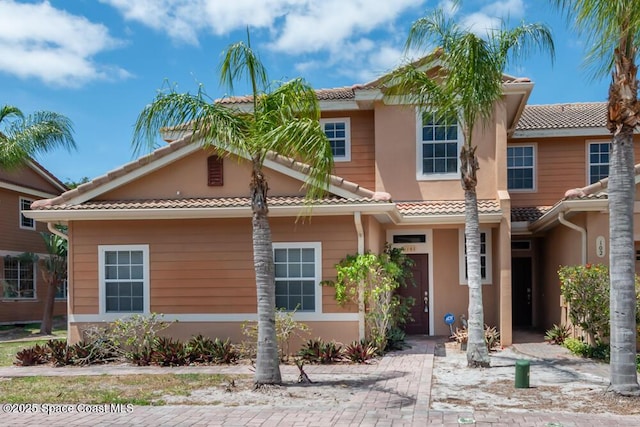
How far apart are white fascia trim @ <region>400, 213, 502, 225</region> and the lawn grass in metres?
5.87

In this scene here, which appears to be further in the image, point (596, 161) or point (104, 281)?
point (596, 161)

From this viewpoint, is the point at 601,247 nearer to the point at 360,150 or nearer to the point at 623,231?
the point at 623,231

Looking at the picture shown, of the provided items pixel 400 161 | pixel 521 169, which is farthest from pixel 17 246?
pixel 521 169

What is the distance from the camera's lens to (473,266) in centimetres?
1088

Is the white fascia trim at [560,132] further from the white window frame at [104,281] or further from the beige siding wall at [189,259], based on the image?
the white window frame at [104,281]

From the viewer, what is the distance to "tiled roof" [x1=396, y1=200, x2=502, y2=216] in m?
13.3

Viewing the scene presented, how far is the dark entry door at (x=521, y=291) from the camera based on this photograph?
17203 mm

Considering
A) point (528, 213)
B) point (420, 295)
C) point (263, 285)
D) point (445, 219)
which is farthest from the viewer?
point (528, 213)

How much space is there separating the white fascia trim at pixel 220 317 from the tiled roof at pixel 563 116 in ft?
28.9

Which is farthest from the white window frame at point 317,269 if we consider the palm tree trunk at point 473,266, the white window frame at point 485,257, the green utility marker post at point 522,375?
the white window frame at point 485,257

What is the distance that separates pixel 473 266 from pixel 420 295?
4401mm

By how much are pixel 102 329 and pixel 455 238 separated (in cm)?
870

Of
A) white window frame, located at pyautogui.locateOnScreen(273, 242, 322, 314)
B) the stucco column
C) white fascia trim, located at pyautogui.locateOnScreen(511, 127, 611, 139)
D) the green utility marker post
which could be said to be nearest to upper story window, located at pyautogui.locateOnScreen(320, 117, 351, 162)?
white window frame, located at pyautogui.locateOnScreen(273, 242, 322, 314)

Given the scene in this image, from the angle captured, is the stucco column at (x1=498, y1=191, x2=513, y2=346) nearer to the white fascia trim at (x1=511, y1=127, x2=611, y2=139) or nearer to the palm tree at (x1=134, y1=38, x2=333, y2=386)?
the white fascia trim at (x1=511, y1=127, x2=611, y2=139)
